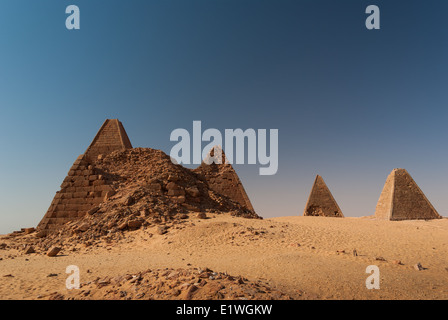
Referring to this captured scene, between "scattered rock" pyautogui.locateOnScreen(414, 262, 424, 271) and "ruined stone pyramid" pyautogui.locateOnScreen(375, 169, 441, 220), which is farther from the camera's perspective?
"ruined stone pyramid" pyautogui.locateOnScreen(375, 169, 441, 220)

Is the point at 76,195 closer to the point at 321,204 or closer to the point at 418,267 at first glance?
the point at 418,267

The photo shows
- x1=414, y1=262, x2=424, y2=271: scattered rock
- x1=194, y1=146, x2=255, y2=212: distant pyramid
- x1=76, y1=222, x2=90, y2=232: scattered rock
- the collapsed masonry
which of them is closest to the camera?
x1=414, y1=262, x2=424, y2=271: scattered rock

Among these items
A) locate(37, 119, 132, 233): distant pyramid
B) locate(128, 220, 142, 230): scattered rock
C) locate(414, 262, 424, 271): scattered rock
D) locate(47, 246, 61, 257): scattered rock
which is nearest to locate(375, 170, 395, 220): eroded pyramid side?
locate(414, 262, 424, 271): scattered rock

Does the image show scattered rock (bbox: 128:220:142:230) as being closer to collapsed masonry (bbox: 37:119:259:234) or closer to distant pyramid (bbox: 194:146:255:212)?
collapsed masonry (bbox: 37:119:259:234)

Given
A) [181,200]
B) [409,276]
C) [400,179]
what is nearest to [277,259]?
[409,276]

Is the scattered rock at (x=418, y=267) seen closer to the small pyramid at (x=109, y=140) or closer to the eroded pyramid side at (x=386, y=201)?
the eroded pyramid side at (x=386, y=201)
